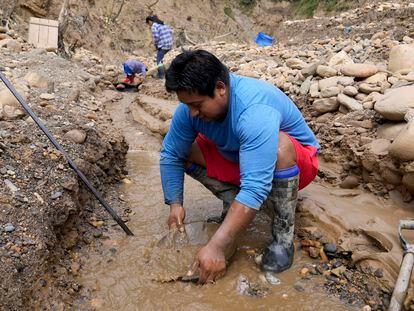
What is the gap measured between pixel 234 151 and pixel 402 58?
2.78m

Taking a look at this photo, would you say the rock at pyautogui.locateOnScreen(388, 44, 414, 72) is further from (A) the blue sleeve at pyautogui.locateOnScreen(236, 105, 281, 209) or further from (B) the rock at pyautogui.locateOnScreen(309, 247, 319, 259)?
(A) the blue sleeve at pyautogui.locateOnScreen(236, 105, 281, 209)

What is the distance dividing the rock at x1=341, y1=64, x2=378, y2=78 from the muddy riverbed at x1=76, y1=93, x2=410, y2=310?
1.45 meters

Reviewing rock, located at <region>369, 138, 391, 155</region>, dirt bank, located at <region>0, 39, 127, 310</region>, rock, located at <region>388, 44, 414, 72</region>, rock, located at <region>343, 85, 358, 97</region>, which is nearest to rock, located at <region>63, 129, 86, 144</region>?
dirt bank, located at <region>0, 39, 127, 310</region>

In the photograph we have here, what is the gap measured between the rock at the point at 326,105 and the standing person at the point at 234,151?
1655 mm

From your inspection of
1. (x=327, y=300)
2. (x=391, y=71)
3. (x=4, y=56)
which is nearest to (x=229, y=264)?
(x=327, y=300)

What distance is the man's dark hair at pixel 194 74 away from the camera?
186 centimetres

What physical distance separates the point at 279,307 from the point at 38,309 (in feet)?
3.74

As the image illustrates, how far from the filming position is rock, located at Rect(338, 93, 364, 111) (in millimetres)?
3605

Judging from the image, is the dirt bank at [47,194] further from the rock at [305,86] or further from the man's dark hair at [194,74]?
the rock at [305,86]

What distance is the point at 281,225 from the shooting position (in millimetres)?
2236

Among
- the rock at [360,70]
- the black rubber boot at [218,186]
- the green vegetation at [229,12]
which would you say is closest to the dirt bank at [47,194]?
the black rubber boot at [218,186]

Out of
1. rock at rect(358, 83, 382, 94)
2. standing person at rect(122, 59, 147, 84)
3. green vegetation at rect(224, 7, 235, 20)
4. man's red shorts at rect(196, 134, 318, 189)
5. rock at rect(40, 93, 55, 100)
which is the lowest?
green vegetation at rect(224, 7, 235, 20)

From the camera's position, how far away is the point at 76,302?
6.60 feet

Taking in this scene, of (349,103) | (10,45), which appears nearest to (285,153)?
(349,103)
